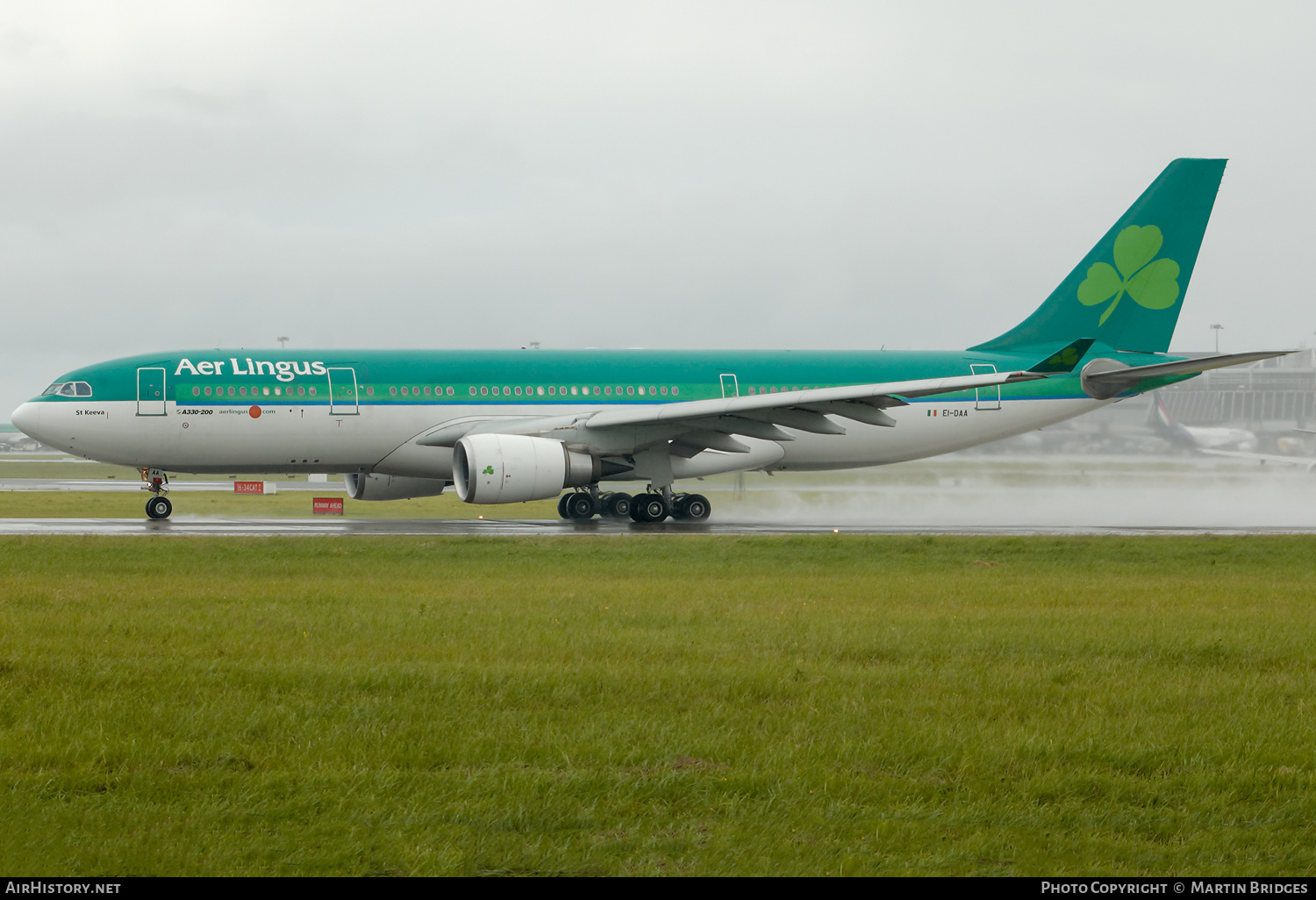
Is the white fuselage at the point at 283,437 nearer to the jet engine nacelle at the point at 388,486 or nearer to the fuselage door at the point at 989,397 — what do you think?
the jet engine nacelle at the point at 388,486

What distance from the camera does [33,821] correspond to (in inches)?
190

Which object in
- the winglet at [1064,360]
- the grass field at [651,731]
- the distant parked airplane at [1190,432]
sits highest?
the winglet at [1064,360]

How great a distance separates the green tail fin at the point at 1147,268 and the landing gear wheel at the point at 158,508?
2016cm

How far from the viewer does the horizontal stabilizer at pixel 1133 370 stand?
20992mm

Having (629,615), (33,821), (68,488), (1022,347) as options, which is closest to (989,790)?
(33,821)

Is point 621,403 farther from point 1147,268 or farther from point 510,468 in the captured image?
point 1147,268

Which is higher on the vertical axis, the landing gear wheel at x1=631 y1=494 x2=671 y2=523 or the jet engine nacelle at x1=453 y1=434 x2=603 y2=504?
the jet engine nacelle at x1=453 y1=434 x2=603 y2=504

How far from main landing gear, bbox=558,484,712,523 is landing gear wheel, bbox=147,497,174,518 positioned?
26.8ft

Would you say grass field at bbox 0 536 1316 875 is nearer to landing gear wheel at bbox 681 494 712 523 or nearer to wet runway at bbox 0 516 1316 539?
wet runway at bbox 0 516 1316 539

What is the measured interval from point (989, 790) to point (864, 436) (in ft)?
70.5

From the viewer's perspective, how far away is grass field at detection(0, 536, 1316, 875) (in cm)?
472

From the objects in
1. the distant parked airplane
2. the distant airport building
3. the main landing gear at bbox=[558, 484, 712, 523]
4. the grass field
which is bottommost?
the grass field

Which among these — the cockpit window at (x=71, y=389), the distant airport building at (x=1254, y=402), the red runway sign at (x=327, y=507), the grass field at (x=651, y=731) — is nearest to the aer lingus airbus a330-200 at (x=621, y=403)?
the cockpit window at (x=71, y=389)

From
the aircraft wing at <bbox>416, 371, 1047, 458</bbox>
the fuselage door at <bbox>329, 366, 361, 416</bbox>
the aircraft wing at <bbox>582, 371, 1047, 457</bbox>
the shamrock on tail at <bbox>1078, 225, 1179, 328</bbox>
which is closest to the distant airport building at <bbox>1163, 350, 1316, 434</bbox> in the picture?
the shamrock on tail at <bbox>1078, 225, 1179, 328</bbox>
